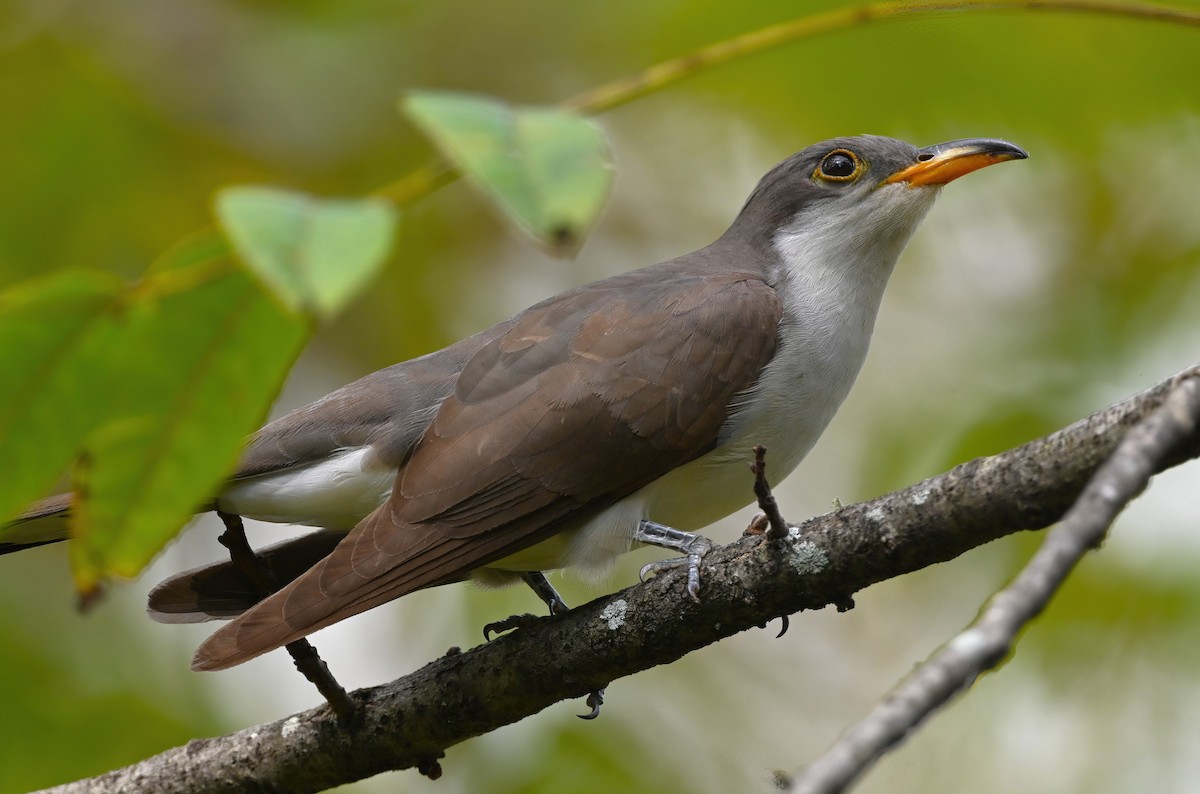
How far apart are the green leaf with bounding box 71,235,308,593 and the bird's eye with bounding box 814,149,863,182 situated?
3895mm

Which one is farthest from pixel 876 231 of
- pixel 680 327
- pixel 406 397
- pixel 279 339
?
pixel 279 339

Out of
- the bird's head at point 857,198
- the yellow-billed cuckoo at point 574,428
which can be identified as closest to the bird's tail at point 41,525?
the yellow-billed cuckoo at point 574,428

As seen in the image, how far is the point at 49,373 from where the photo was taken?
5.64 feet

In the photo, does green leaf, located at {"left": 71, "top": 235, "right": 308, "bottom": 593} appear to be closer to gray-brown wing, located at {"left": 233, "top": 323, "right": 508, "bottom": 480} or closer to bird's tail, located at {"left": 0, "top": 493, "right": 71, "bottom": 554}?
bird's tail, located at {"left": 0, "top": 493, "right": 71, "bottom": 554}

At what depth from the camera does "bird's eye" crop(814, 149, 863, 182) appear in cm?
522

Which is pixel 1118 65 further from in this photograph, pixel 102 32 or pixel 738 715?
pixel 102 32

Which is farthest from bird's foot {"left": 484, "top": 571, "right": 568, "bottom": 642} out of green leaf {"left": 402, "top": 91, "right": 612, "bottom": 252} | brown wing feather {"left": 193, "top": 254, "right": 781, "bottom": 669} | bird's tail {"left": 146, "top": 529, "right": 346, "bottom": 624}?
green leaf {"left": 402, "top": 91, "right": 612, "bottom": 252}

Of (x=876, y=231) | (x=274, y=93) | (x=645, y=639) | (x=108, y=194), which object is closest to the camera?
(x=645, y=639)

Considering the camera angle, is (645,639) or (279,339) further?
(645,639)

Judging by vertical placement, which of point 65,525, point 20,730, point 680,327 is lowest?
point 20,730

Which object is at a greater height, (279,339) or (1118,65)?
(1118,65)

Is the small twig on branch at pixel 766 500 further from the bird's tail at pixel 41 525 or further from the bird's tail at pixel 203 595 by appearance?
the bird's tail at pixel 41 525

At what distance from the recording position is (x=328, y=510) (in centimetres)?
447

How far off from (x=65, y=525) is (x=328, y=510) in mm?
888
